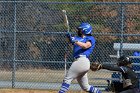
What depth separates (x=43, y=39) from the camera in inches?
621

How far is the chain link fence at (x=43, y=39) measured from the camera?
1480cm

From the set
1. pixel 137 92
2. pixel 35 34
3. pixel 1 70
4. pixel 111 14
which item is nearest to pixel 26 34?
pixel 35 34

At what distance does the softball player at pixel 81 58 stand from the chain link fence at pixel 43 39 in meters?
3.67

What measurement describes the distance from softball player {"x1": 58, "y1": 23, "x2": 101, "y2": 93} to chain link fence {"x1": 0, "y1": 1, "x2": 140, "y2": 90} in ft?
12.0

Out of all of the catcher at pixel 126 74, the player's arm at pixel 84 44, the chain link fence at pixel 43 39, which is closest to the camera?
the catcher at pixel 126 74

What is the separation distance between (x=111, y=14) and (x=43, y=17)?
7.02 ft

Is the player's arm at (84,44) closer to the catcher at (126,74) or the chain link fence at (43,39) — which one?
the catcher at (126,74)

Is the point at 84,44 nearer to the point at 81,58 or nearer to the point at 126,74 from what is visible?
the point at 81,58

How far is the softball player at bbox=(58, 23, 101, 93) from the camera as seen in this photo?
1063 cm

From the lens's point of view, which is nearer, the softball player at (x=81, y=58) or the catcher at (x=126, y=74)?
the catcher at (x=126, y=74)

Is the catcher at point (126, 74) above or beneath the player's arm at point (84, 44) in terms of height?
beneath

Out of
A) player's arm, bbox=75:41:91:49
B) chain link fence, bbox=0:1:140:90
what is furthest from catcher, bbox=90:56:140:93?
chain link fence, bbox=0:1:140:90

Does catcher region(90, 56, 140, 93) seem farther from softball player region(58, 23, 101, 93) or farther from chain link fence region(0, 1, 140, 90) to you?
chain link fence region(0, 1, 140, 90)

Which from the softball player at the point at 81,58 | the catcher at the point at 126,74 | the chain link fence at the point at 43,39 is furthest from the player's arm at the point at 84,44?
the chain link fence at the point at 43,39
